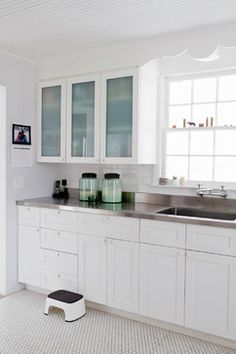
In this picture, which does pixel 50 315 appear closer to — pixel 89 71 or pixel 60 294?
pixel 60 294

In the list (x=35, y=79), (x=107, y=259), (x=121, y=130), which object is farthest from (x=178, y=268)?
(x=35, y=79)

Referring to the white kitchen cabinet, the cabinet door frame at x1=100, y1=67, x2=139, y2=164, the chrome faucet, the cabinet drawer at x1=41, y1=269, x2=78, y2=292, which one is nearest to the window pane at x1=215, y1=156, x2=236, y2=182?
the chrome faucet

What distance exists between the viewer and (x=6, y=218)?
139 inches

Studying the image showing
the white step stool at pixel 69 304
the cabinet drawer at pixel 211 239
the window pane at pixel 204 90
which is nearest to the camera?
the cabinet drawer at pixel 211 239

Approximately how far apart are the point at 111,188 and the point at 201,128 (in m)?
1.05

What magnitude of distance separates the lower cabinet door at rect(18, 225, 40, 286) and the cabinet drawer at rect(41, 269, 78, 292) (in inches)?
3.7

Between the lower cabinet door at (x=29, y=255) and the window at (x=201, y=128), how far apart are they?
1.49 metres

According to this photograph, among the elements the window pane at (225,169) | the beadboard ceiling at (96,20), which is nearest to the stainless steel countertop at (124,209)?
the window pane at (225,169)

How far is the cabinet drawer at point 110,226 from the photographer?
2.94 meters

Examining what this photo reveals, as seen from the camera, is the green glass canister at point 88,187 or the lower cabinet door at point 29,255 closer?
the lower cabinet door at point 29,255

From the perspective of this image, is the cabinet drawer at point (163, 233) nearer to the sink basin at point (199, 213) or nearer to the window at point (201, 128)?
the sink basin at point (199, 213)

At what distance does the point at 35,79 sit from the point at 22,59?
251mm

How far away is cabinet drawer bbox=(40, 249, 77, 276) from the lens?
130 inches

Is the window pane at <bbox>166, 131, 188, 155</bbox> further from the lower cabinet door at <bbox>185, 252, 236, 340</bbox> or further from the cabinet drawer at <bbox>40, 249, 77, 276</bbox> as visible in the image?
the cabinet drawer at <bbox>40, 249, 77, 276</bbox>
